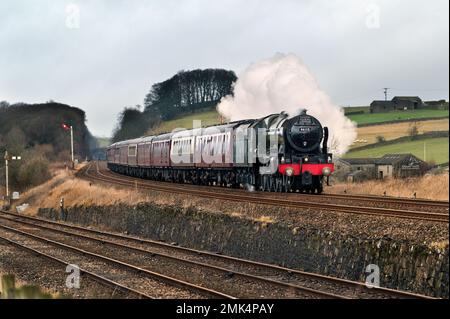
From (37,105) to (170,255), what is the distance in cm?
9979

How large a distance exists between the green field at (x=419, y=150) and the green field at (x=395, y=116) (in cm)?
1065

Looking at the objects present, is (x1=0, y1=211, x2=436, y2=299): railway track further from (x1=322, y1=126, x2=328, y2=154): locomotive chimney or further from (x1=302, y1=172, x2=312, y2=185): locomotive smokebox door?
(x1=322, y1=126, x2=328, y2=154): locomotive chimney

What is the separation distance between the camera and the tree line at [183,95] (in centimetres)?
10203

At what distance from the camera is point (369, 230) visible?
15773mm

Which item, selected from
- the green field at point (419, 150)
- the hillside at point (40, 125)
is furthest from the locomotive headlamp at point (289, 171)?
the hillside at point (40, 125)

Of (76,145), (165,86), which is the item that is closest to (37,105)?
(76,145)

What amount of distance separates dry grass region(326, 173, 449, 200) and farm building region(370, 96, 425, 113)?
45.8 m

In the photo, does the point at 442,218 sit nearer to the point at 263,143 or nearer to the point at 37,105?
the point at 263,143

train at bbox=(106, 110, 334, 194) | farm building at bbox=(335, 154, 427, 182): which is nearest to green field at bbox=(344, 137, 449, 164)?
farm building at bbox=(335, 154, 427, 182)

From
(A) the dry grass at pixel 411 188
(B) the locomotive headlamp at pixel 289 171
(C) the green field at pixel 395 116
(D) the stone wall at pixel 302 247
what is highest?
(C) the green field at pixel 395 116

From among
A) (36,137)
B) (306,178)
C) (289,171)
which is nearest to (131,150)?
(306,178)

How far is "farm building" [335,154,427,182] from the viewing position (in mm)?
39812

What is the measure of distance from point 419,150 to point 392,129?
11.7 meters

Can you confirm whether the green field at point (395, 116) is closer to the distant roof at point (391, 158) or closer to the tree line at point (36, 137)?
the distant roof at point (391, 158)
